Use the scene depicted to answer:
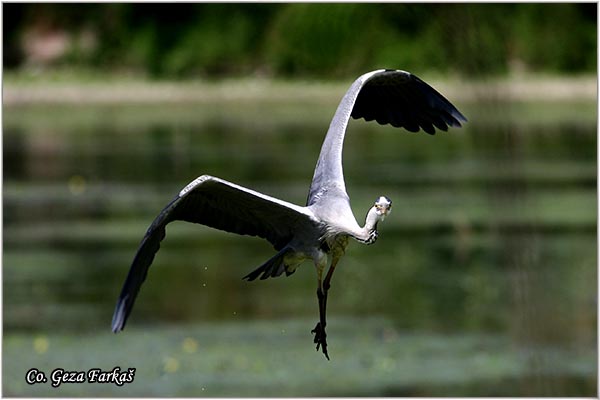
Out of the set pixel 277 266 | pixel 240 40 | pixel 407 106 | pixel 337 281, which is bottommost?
pixel 337 281

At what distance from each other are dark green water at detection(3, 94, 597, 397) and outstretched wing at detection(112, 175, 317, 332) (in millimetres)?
926

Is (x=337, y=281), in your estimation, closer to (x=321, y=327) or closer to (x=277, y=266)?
(x=277, y=266)

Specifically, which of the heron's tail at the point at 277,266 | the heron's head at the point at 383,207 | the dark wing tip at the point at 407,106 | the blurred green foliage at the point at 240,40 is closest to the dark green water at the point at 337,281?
the dark wing tip at the point at 407,106

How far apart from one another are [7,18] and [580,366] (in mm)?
28709

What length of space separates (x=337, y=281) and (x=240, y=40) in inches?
839

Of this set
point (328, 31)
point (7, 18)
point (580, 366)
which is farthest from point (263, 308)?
point (7, 18)

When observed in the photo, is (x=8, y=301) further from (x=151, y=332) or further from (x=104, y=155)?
(x=104, y=155)

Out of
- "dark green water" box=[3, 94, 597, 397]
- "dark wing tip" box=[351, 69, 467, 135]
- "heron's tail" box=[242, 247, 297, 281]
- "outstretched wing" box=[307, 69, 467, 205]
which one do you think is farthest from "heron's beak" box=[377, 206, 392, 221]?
"dark green water" box=[3, 94, 597, 397]

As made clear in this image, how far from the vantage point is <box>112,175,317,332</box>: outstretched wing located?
360cm

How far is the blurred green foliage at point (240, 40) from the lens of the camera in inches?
1016

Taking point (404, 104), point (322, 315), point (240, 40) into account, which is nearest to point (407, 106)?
point (404, 104)

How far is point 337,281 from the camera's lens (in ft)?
46.6

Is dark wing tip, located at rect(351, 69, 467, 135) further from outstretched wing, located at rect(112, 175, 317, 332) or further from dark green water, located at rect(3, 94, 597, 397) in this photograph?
outstretched wing, located at rect(112, 175, 317, 332)

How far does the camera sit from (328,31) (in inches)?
280
